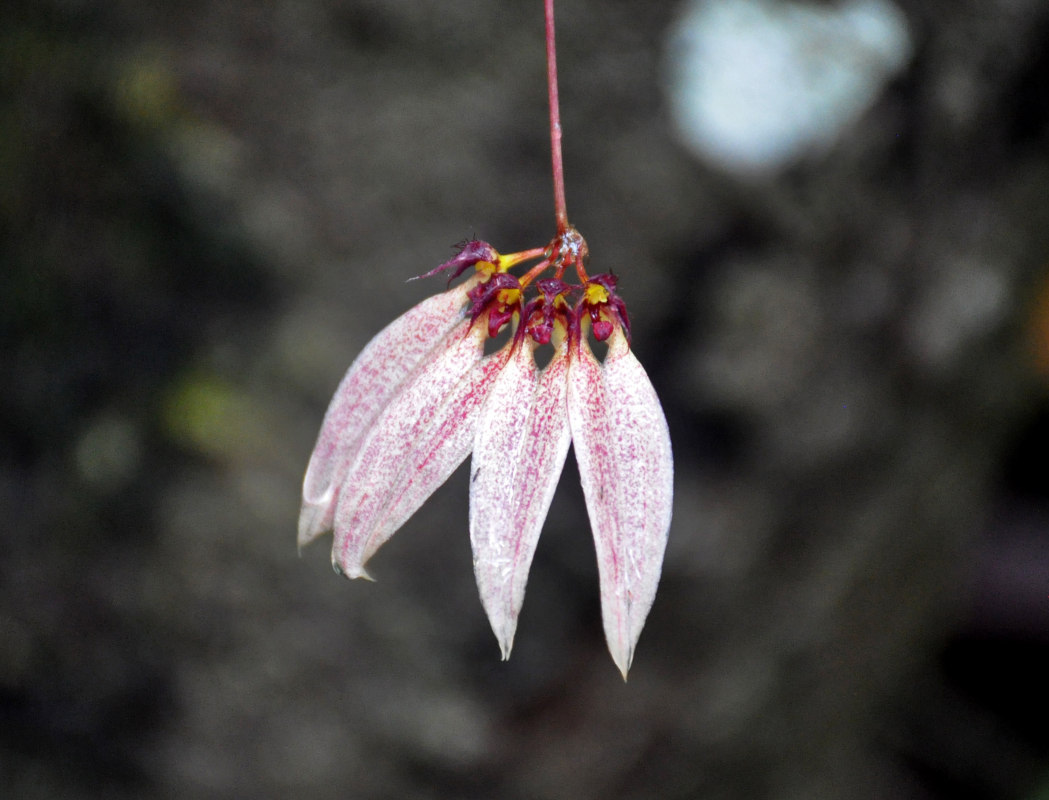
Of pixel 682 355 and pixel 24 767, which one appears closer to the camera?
pixel 682 355

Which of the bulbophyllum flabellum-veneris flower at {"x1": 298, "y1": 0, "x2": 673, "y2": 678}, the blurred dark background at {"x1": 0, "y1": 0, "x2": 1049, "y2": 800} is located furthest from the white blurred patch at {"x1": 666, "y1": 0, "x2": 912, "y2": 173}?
the bulbophyllum flabellum-veneris flower at {"x1": 298, "y1": 0, "x2": 673, "y2": 678}

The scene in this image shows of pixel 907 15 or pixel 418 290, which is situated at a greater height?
pixel 907 15

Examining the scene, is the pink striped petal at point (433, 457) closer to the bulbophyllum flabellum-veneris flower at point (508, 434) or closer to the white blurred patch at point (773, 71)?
the bulbophyllum flabellum-veneris flower at point (508, 434)

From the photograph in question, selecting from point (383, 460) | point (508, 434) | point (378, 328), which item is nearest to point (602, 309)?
point (508, 434)

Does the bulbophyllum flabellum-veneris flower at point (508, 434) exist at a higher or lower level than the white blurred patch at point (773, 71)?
lower

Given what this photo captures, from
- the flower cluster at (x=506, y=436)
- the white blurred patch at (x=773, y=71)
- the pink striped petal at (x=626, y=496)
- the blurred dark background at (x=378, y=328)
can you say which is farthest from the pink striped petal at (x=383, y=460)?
the white blurred patch at (x=773, y=71)

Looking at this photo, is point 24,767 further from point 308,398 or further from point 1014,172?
point 1014,172

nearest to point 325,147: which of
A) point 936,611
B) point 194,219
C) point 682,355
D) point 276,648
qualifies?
point 194,219
